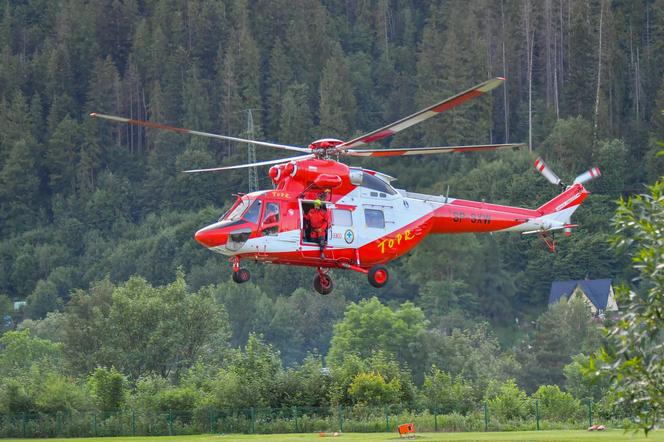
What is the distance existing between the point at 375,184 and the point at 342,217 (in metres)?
1.73

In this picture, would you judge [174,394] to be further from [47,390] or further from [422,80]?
[422,80]

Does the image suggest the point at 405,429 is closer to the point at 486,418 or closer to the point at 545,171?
the point at 486,418

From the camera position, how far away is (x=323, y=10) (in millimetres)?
162625

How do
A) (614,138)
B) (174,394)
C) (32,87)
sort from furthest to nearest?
(32,87), (614,138), (174,394)

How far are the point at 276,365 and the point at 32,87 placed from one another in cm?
10819

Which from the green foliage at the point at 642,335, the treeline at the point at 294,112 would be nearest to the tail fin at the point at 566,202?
the green foliage at the point at 642,335

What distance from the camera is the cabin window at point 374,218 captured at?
136ft

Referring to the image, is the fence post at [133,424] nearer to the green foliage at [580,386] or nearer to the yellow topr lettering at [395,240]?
the green foliage at [580,386]

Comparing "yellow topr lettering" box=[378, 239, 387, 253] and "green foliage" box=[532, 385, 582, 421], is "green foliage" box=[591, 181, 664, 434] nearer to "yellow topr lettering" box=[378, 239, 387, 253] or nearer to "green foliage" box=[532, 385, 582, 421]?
"yellow topr lettering" box=[378, 239, 387, 253]

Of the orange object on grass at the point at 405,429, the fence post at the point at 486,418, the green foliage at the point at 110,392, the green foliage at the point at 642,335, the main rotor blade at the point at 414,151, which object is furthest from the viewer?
the green foliage at the point at 110,392

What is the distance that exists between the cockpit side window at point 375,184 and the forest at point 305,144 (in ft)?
186

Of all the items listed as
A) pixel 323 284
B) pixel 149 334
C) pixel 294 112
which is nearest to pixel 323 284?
pixel 323 284

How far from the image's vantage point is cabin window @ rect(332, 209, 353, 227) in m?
40.7

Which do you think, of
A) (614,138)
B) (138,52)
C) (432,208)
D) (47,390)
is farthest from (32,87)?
(432,208)
